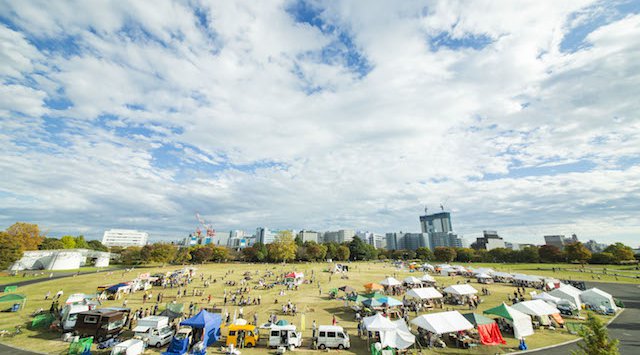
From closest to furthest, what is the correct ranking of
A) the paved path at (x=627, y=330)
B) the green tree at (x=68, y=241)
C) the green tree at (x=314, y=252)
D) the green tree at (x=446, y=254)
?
1. the paved path at (x=627, y=330)
2. the green tree at (x=68, y=241)
3. the green tree at (x=314, y=252)
4. the green tree at (x=446, y=254)

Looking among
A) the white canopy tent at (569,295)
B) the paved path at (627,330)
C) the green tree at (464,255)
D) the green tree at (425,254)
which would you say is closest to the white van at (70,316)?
the paved path at (627,330)

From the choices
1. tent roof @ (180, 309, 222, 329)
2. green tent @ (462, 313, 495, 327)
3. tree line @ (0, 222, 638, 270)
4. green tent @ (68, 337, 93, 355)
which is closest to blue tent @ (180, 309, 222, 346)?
tent roof @ (180, 309, 222, 329)

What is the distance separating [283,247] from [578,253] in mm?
93853

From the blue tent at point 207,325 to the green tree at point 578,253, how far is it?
108m

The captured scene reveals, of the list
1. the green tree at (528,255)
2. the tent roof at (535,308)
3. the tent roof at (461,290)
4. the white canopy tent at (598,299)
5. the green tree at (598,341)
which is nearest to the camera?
the green tree at (598,341)

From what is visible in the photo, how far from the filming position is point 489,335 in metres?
19.0

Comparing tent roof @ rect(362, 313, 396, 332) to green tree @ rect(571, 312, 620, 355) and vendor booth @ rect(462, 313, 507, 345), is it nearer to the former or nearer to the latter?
vendor booth @ rect(462, 313, 507, 345)

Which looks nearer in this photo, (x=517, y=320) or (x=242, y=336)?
(x=242, y=336)

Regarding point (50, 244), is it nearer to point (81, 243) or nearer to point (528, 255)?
point (81, 243)

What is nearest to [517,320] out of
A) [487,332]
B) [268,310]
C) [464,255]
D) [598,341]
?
[487,332]

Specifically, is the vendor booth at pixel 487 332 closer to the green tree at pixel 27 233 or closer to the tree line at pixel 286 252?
the tree line at pixel 286 252

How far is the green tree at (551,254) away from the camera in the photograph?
87.2 meters

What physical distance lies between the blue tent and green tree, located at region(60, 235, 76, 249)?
11547cm

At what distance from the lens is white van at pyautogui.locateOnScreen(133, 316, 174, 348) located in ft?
61.7
